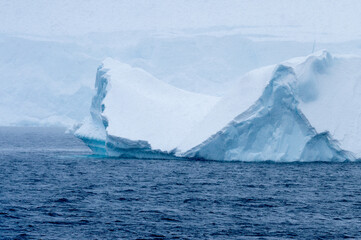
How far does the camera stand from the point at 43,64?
69.5 metres

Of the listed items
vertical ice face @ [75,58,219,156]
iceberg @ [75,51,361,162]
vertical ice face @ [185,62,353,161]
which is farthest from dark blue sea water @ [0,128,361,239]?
vertical ice face @ [75,58,219,156]

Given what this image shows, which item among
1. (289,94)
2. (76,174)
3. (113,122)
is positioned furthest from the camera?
(113,122)

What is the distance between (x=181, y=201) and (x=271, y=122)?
30.3ft

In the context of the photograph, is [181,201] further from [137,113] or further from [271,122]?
[137,113]

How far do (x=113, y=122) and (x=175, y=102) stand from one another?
3.87 m

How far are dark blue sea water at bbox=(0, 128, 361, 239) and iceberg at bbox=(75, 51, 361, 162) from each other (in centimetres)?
75

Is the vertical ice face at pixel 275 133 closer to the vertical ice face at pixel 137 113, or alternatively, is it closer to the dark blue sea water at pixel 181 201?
the dark blue sea water at pixel 181 201

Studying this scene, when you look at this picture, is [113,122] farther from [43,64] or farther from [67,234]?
[43,64]

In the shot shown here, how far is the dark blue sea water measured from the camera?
504 inches

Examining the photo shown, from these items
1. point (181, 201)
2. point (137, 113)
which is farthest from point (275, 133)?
point (181, 201)

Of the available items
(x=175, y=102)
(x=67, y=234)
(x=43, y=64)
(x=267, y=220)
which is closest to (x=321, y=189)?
(x=267, y=220)

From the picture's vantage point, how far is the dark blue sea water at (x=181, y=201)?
1279 cm

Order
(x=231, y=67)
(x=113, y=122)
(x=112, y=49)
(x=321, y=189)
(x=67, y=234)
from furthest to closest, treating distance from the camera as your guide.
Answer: (x=112, y=49) → (x=231, y=67) → (x=113, y=122) → (x=321, y=189) → (x=67, y=234)

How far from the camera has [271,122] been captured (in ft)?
81.4
